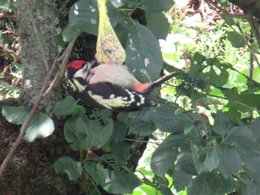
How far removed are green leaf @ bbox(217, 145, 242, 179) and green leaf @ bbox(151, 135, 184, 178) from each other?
9 centimetres

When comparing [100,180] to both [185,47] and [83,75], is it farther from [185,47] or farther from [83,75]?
[185,47]

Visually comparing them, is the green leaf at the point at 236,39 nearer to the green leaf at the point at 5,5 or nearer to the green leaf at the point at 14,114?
the green leaf at the point at 14,114

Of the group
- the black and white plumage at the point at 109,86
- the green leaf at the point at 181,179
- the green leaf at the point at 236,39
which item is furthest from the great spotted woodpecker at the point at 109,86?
the green leaf at the point at 236,39

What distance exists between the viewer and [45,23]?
1.13 metres

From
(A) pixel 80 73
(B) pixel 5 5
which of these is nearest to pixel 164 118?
(A) pixel 80 73

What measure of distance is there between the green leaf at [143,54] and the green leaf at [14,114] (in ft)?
0.76

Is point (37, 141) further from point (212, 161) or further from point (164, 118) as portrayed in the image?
point (212, 161)

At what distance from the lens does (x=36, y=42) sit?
1.13 meters

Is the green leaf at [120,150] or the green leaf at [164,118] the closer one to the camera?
the green leaf at [164,118]

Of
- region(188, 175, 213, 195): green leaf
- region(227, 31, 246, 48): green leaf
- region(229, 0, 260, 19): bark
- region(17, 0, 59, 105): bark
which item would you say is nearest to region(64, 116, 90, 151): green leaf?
region(17, 0, 59, 105): bark

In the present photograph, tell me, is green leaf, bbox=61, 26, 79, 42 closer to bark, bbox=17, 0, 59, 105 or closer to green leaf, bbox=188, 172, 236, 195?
bark, bbox=17, 0, 59, 105

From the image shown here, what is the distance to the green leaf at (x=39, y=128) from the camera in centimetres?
96

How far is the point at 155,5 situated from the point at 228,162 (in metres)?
0.30

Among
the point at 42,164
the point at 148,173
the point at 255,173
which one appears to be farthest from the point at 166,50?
the point at 255,173
